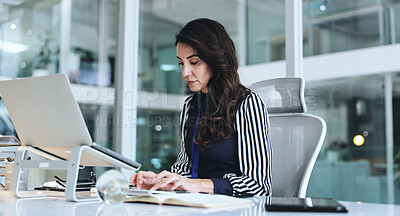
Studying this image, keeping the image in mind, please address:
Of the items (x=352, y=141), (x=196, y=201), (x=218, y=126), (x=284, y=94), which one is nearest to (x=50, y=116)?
(x=196, y=201)

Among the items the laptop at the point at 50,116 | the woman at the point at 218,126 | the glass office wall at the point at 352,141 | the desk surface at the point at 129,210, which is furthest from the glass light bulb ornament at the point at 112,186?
the glass office wall at the point at 352,141

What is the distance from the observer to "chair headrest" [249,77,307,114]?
1.81 meters

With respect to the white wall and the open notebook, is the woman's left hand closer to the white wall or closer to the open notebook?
the open notebook

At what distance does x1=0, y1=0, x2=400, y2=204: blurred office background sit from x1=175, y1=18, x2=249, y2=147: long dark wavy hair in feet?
2.80

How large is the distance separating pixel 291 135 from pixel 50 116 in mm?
1077

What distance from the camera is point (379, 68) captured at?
2.24 metres

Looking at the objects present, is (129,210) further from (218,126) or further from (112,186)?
(218,126)

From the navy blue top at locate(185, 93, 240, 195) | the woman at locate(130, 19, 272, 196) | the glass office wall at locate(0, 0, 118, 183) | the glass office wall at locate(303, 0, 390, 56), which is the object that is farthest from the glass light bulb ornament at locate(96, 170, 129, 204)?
the glass office wall at locate(0, 0, 118, 183)

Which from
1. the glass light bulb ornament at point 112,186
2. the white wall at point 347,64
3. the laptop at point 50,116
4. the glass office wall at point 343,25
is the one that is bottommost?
the glass light bulb ornament at point 112,186

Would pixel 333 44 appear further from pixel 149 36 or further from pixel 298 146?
pixel 149 36

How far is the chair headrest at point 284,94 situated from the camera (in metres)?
1.81

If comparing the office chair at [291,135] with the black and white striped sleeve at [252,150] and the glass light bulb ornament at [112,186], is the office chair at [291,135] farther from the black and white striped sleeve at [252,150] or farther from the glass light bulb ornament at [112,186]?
the glass light bulb ornament at [112,186]

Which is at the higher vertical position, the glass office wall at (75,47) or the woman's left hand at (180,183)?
the glass office wall at (75,47)

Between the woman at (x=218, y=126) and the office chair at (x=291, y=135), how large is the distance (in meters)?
0.18
